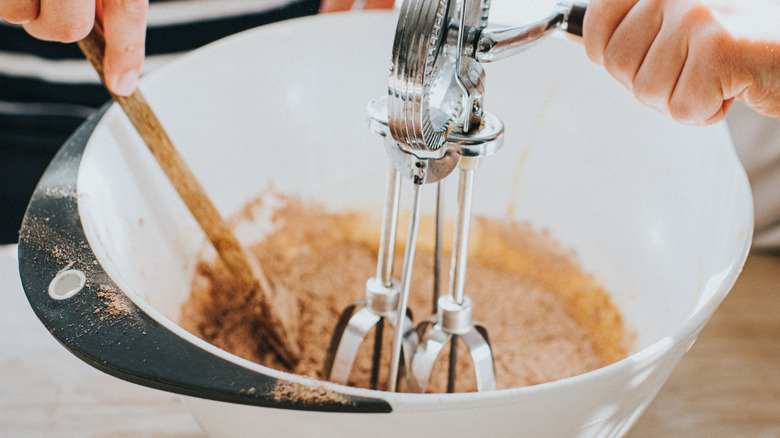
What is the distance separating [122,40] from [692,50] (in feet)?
1.06

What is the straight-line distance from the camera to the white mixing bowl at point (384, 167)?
0.40 m

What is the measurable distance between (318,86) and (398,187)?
0.23 metres

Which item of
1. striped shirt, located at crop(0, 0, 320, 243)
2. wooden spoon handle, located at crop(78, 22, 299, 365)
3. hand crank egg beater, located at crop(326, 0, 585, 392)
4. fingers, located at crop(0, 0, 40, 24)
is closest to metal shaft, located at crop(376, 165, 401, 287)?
hand crank egg beater, located at crop(326, 0, 585, 392)

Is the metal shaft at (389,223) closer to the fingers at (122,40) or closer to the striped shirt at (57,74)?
the fingers at (122,40)

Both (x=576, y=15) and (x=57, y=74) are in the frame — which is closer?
(x=576, y=15)

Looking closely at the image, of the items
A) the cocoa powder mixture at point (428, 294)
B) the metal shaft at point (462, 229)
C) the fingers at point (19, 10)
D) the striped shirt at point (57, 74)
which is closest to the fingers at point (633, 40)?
the metal shaft at point (462, 229)

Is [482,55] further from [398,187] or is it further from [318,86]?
[318,86]

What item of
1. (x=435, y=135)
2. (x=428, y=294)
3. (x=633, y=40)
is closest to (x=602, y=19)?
(x=633, y=40)

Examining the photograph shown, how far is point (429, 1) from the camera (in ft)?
0.88

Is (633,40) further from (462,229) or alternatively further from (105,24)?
(105,24)

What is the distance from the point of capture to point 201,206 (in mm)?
439

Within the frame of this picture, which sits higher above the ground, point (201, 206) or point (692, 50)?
point (692, 50)

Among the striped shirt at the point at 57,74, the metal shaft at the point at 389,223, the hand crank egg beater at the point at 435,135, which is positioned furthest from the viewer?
the striped shirt at the point at 57,74

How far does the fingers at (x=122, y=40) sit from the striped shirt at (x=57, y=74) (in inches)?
11.7
